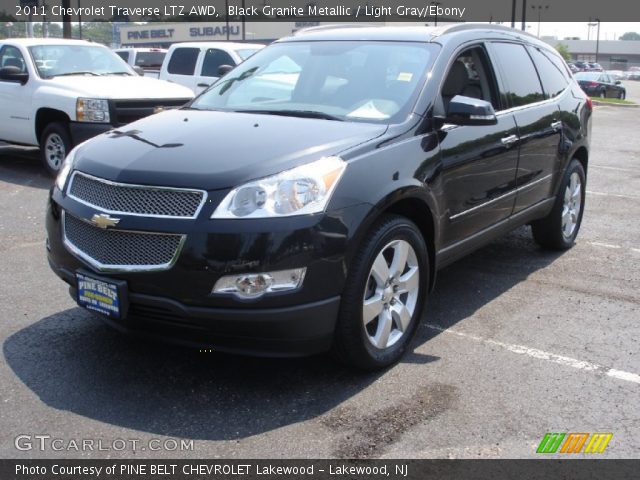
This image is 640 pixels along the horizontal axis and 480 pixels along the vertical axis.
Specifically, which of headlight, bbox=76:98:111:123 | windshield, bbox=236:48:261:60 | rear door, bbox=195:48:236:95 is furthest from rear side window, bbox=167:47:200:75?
headlight, bbox=76:98:111:123

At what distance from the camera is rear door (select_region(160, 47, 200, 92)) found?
13.8 meters

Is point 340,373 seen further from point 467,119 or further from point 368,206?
point 467,119

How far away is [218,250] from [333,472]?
1.10m

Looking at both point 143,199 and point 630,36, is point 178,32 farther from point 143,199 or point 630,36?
point 630,36

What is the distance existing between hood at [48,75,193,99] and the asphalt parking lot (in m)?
4.21

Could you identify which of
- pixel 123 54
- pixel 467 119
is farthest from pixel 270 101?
pixel 123 54

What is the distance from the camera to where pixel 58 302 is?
193 inches

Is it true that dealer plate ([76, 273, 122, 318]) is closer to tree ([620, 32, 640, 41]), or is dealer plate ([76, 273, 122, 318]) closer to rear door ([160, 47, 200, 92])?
rear door ([160, 47, 200, 92])

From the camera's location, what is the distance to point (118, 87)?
31.2ft

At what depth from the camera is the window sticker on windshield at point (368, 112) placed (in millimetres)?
4297

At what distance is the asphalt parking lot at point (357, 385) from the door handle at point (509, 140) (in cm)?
111

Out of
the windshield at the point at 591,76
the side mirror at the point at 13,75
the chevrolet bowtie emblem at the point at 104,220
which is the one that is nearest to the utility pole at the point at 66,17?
the side mirror at the point at 13,75

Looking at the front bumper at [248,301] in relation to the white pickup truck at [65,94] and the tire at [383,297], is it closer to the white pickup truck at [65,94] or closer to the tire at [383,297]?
the tire at [383,297]

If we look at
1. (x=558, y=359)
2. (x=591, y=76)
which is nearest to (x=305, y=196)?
(x=558, y=359)
